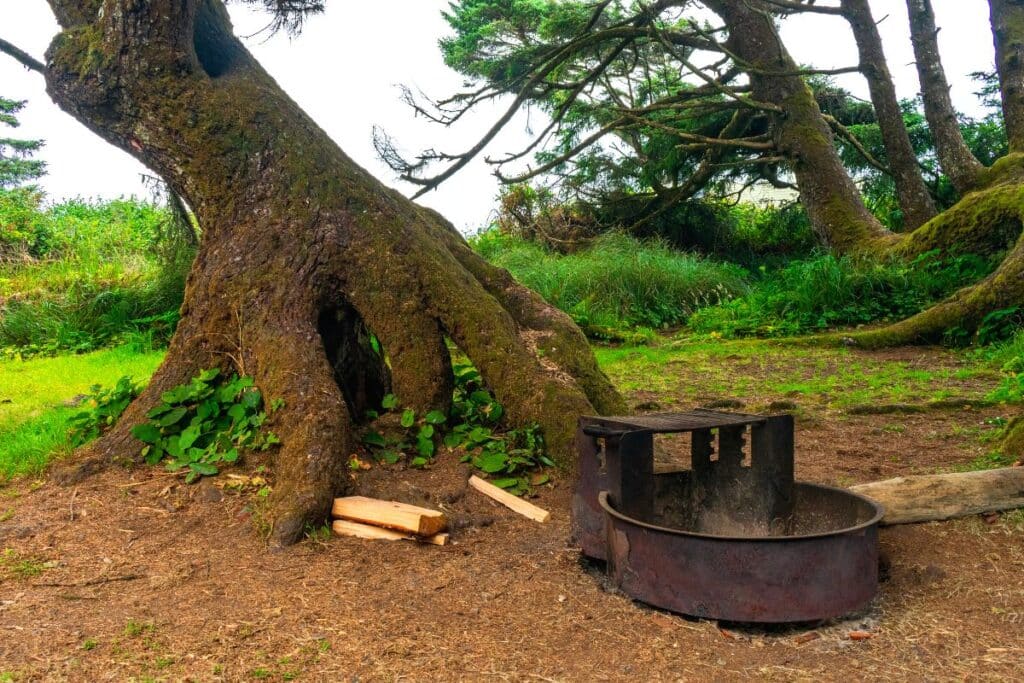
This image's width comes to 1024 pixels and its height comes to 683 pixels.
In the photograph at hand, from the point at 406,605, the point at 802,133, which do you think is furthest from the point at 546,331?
the point at 802,133

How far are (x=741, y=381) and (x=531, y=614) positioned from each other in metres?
5.16

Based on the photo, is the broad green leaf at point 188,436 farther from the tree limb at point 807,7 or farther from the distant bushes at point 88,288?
the tree limb at point 807,7

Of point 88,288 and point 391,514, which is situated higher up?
point 88,288

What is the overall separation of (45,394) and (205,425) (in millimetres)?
4103

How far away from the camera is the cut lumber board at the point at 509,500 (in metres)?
4.01

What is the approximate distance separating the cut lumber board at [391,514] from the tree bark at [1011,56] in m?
10.3

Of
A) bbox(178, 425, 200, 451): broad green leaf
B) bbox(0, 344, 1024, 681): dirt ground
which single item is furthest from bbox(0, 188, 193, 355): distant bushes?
bbox(0, 344, 1024, 681): dirt ground

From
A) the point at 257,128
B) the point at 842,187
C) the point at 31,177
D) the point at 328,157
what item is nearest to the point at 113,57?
the point at 257,128

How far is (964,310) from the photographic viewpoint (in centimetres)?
881

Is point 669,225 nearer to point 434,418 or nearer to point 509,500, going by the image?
point 434,418

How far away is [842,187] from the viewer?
12445 mm

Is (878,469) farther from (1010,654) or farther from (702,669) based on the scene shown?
(702,669)

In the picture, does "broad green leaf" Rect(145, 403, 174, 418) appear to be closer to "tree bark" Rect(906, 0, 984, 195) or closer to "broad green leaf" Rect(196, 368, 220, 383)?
"broad green leaf" Rect(196, 368, 220, 383)

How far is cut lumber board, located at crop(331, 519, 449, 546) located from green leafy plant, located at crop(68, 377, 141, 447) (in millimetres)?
1850
